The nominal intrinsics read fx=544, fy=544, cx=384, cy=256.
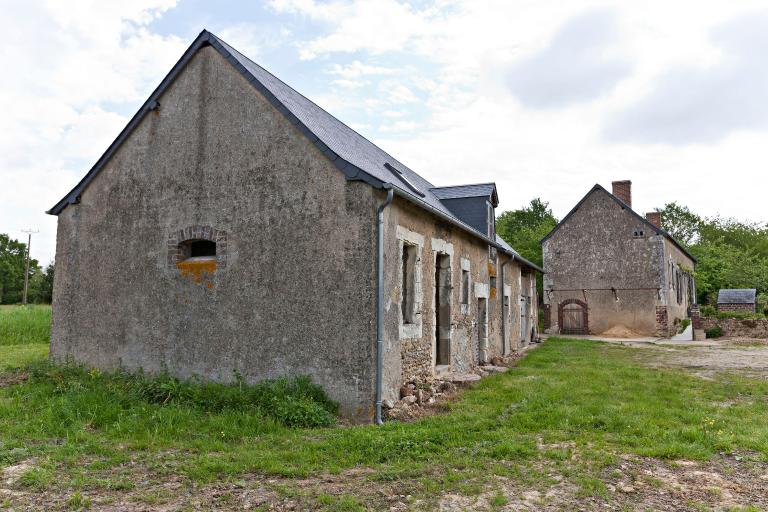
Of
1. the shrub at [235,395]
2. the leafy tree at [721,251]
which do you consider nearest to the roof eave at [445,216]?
the shrub at [235,395]

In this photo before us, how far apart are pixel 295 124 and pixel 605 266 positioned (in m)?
22.2

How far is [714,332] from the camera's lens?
25312 millimetres

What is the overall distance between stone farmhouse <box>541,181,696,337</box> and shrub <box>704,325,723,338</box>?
1618 mm

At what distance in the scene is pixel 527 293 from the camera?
21.8 meters

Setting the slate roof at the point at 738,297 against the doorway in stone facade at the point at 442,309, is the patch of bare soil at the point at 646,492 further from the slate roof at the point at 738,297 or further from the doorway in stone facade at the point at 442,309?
the slate roof at the point at 738,297

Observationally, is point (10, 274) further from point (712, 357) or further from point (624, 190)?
point (712, 357)

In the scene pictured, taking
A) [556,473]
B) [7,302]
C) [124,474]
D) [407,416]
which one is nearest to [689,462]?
[556,473]

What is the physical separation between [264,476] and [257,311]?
3629mm

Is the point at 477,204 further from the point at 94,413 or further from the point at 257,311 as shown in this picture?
the point at 94,413

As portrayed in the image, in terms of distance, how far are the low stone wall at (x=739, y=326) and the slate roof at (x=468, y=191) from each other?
52.7ft

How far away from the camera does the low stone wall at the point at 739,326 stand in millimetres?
24078

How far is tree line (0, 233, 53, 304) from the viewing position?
51031mm

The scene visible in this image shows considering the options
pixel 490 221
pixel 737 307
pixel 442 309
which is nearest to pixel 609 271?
pixel 737 307

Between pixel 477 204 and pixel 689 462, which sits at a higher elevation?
pixel 477 204
